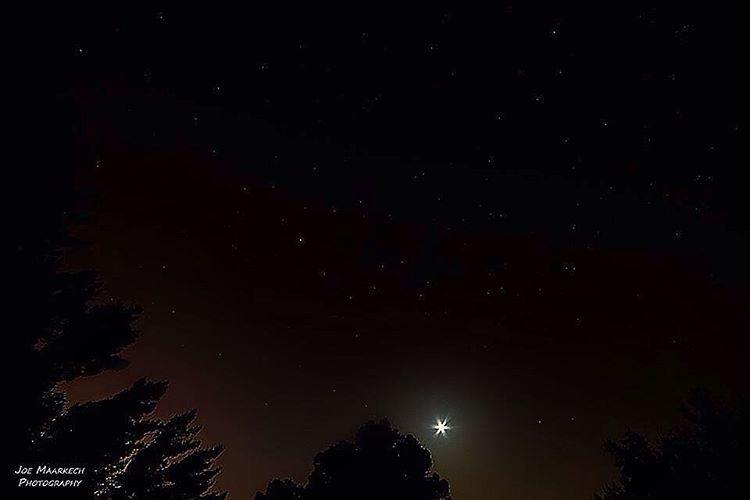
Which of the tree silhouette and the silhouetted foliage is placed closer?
the tree silhouette

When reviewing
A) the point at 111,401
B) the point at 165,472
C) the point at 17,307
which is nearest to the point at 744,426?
the point at 165,472

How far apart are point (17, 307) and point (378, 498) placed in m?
11.1

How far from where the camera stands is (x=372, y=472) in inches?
563

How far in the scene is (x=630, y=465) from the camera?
17.9 metres

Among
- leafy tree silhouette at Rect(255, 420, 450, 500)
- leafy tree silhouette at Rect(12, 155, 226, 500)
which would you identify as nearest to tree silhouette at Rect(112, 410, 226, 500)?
leafy tree silhouette at Rect(12, 155, 226, 500)

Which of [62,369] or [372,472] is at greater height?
[372,472]

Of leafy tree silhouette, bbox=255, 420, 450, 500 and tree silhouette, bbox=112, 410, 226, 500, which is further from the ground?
leafy tree silhouette, bbox=255, 420, 450, 500

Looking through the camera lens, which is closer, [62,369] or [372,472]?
[62,369]

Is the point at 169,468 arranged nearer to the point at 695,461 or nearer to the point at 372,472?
the point at 372,472

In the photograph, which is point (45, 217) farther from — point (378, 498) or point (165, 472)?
point (378, 498)

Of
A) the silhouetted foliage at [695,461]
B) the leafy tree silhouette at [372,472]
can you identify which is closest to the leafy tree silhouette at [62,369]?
the leafy tree silhouette at [372,472]

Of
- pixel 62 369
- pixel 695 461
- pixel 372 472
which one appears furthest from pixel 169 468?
pixel 695 461

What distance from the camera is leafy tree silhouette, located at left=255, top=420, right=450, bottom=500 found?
46.7ft

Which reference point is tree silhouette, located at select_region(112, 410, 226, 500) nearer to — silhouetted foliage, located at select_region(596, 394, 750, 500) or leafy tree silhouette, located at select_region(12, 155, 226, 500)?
leafy tree silhouette, located at select_region(12, 155, 226, 500)
